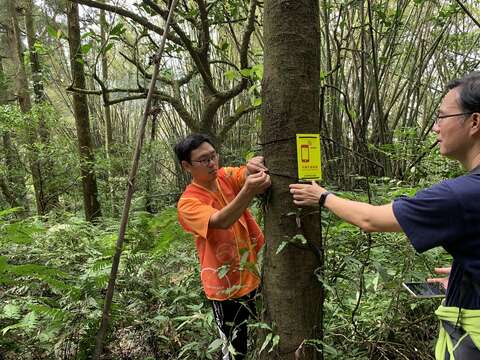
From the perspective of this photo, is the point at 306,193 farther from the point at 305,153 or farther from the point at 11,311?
the point at 11,311

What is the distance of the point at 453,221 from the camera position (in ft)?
3.34

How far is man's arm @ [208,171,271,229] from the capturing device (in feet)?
4.53

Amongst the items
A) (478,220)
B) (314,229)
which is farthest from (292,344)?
(478,220)

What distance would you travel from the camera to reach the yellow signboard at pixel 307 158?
134 cm

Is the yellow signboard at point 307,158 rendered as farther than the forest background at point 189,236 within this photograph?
No

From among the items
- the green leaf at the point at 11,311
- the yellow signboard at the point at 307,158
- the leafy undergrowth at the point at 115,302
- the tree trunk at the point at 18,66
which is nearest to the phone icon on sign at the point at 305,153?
the yellow signboard at the point at 307,158

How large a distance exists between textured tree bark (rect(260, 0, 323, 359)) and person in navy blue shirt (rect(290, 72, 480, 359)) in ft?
0.83

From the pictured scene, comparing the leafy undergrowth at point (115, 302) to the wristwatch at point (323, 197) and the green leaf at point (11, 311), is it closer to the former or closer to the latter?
the green leaf at point (11, 311)

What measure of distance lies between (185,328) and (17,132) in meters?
4.64

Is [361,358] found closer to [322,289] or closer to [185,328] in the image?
[322,289]

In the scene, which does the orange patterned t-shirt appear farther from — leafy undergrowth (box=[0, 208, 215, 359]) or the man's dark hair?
the man's dark hair

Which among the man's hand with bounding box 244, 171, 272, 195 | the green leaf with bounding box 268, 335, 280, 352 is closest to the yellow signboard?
the man's hand with bounding box 244, 171, 272, 195

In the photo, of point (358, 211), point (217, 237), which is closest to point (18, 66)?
point (217, 237)

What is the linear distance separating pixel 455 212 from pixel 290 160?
536mm
